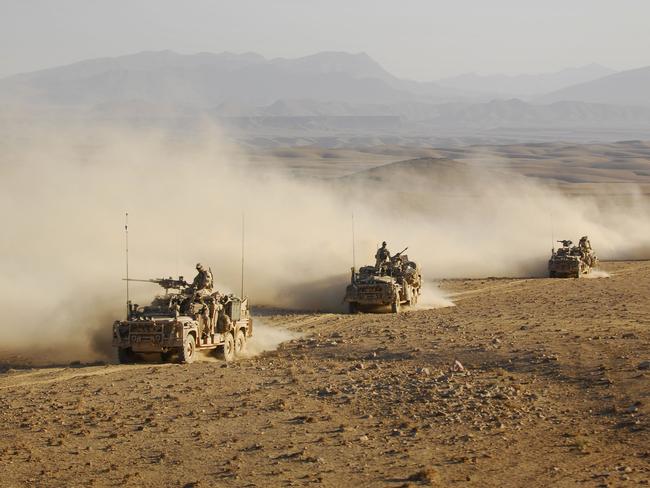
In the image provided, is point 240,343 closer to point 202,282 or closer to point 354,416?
point 202,282

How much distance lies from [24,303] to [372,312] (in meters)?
12.5

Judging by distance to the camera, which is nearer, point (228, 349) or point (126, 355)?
point (126, 355)

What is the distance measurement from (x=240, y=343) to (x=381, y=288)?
10918 mm

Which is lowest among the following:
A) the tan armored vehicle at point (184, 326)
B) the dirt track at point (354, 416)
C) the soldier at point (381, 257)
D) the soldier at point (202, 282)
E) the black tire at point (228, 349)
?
the dirt track at point (354, 416)

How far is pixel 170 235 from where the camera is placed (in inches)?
1998

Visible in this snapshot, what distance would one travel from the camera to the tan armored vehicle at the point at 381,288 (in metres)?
39.4

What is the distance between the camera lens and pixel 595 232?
82.2 meters

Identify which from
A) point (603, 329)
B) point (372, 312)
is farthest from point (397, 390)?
point (372, 312)

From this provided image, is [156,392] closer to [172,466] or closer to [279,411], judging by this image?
[279,411]

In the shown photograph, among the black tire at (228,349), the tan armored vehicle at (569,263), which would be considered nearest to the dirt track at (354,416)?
the black tire at (228,349)

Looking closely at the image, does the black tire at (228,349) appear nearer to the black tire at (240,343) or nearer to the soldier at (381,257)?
the black tire at (240,343)

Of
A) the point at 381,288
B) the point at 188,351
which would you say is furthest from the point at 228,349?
the point at 381,288

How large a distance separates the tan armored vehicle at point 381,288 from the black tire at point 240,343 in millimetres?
10029

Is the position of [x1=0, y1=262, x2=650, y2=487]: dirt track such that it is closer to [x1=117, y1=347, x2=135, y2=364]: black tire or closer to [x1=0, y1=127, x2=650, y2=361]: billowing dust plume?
[x1=117, y1=347, x2=135, y2=364]: black tire
